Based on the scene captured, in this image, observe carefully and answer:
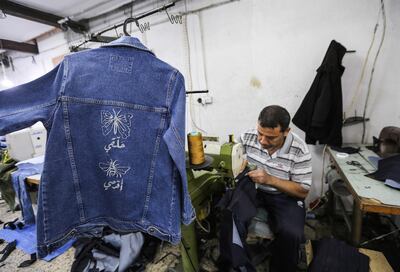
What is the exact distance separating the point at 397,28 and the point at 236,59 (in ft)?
4.94

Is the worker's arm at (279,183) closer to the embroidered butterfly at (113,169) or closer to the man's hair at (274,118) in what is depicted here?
the man's hair at (274,118)

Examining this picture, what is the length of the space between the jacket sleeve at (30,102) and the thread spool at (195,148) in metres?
0.66

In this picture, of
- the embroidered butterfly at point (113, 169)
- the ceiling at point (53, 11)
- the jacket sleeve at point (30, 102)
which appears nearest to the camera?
the jacket sleeve at point (30, 102)

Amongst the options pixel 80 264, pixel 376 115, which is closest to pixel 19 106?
pixel 80 264

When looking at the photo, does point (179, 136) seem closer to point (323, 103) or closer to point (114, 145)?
point (114, 145)

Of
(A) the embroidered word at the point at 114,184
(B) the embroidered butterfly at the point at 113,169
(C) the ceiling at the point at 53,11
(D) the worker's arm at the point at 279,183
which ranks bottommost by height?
(D) the worker's arm at the point at 279,183

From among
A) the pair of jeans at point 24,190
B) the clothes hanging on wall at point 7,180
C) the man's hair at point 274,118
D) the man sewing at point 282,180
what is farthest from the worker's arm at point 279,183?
the clothes hanging on wall at point 7,180

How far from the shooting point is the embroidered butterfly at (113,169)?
947mm

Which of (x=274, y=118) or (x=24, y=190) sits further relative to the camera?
(x=24, y=190)

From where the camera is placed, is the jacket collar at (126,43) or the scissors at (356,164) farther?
the scissors at (356,164)

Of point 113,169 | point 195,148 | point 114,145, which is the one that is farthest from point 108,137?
point 195,148

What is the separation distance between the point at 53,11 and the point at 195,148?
340 centimetres

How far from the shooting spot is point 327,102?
199 cm

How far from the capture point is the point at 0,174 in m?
2.55
